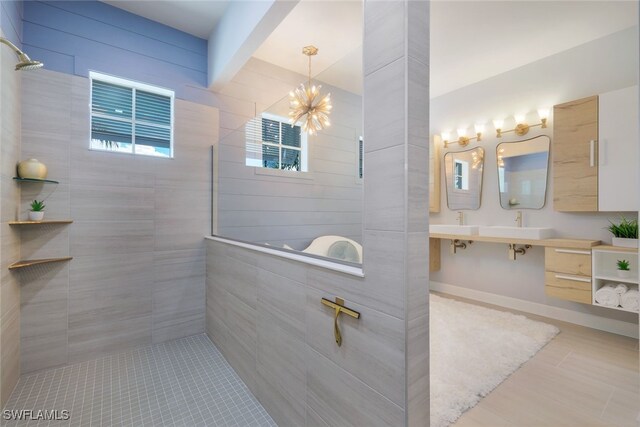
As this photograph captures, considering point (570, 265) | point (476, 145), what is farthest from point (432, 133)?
point (570, 265)

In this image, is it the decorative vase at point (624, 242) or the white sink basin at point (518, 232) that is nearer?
the decorative vase at point (624, 242)

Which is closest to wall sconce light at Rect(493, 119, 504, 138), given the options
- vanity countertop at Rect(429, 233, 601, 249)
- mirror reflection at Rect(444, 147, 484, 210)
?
mirror reflection at Rect(444, 147, 484, 210)

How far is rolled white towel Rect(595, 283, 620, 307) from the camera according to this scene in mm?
2377

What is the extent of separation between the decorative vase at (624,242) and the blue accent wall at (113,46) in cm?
412

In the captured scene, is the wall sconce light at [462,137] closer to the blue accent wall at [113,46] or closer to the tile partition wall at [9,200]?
the blue accent wall at [113,46]

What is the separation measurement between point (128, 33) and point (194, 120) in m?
0.87

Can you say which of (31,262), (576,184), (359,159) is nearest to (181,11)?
(31,262)

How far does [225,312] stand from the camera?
90.9 inches

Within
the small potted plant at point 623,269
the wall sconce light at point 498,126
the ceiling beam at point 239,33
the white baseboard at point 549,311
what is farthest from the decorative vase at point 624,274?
the ceiling beam at point 239,33

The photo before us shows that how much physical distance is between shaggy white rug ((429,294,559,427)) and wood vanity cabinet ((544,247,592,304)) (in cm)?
39

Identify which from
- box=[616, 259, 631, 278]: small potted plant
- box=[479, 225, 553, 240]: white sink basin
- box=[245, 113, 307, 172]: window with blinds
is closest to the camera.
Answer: box=[245, 113, 307, 172]: window with blinds

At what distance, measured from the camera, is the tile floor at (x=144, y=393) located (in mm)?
1639

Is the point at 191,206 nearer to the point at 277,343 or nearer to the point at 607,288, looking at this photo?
the point at 277,343

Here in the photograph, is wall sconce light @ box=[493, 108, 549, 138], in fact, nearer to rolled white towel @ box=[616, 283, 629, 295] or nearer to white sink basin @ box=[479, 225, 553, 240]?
white sink basin @ box=[479, 225, 553, 240]
